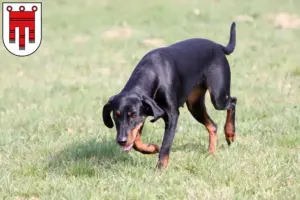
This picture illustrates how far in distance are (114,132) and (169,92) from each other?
1709 mm

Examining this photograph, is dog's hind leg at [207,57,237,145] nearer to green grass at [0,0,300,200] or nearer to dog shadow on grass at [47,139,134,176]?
green grass at [0,0,300,200]

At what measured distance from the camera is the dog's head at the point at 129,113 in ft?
16.2

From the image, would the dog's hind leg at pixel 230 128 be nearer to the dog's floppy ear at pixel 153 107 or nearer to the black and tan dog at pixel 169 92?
the black and tan dog at pixel 169 92

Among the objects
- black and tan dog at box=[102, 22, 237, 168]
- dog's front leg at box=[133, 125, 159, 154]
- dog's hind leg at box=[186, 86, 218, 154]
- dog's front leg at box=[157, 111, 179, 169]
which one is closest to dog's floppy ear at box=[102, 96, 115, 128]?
black and tan dog at box=[102, 22, 237, 168]

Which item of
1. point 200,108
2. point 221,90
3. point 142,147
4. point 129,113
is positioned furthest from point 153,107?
point 200,108

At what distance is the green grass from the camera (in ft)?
16.1

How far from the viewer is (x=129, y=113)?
196 inches

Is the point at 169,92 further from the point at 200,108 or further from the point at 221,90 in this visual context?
the point at 200,108

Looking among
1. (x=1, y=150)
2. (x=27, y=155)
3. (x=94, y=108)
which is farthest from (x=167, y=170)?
(x=94, y=108)

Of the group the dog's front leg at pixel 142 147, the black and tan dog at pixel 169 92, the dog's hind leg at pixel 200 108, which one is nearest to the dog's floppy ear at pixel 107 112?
the black and tan dog at pixel 169 92

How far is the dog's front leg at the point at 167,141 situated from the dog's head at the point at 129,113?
35 cm

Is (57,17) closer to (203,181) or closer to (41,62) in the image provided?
(41,62)

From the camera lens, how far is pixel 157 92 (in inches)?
214

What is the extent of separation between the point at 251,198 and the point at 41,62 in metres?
9.16
